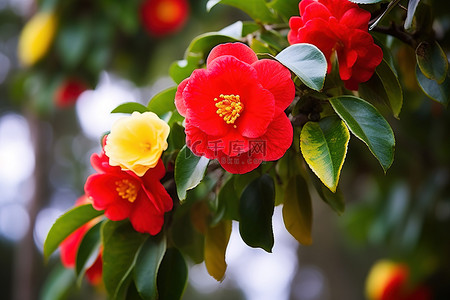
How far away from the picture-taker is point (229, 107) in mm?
495

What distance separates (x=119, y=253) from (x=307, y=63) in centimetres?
32

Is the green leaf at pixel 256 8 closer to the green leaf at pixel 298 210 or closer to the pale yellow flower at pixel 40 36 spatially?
the green leaf at pixel 298 210

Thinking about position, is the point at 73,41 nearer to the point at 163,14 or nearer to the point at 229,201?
the point at 163,14

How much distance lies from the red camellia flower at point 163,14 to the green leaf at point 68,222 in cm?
105

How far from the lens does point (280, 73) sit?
0.49m

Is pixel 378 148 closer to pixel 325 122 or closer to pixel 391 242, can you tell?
pixel 325 122

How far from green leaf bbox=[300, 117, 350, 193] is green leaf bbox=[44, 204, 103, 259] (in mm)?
309

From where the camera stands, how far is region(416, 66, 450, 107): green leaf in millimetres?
582

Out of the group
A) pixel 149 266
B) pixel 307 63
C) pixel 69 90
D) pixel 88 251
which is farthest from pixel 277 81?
pixel 69 90

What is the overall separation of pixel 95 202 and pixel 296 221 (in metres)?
0.24

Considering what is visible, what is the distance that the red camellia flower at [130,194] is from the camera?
1.82ft

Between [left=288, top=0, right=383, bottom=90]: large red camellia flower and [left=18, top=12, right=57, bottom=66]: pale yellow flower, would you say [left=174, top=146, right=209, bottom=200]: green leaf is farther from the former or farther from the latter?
[left=18, top=12, right=57, bottom=66]: pale yellow flower

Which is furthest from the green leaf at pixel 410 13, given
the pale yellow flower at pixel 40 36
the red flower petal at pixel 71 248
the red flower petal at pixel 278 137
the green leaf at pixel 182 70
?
the pale yellow flower at pixel 40 36

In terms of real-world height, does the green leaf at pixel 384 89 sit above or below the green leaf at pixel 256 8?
below
